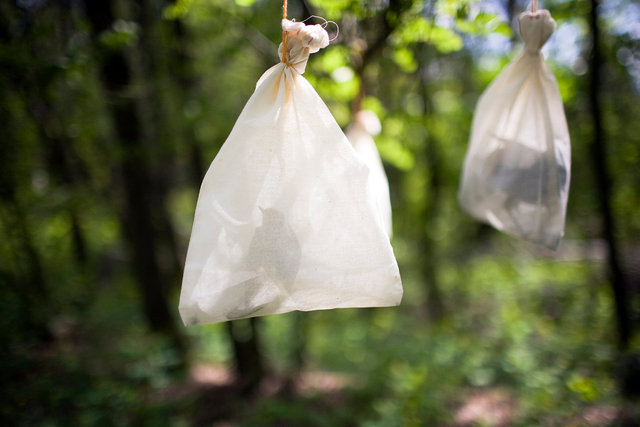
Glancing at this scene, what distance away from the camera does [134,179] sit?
155 inches

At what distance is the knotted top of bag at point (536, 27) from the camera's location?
1.32 m

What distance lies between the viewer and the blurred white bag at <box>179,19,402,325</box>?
1.12 meters

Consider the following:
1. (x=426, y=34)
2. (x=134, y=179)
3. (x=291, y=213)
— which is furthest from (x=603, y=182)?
(x=134, y=179)

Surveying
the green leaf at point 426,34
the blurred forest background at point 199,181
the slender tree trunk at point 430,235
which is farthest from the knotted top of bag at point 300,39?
the slender tree trunk at point 430,235

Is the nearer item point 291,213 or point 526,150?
point 291,213

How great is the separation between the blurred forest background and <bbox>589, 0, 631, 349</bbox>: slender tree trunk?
0.01 m

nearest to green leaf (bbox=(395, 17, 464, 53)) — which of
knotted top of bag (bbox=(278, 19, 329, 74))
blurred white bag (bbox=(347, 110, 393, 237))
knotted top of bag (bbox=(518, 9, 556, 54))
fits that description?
blurred white bag (bbox=(347, 110, 393, 237))

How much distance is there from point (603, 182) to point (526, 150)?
1.81 m

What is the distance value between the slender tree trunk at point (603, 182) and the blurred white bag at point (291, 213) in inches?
97.3

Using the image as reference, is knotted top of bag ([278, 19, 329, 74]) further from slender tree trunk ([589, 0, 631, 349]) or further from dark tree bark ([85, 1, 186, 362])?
dark tree bark ([85, 1, 186, 362])

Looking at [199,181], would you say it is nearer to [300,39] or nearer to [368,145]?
[368,145]

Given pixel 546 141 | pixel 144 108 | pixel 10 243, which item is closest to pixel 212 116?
pixel 144 108

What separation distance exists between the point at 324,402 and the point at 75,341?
2.75 meters

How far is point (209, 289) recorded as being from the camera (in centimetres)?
109
